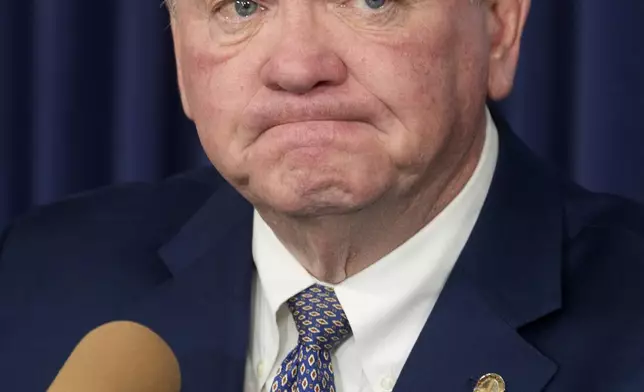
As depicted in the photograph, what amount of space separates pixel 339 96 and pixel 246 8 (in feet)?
0.59

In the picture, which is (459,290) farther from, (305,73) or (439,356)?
(305,73)

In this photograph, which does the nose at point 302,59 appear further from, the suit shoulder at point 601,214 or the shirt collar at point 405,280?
the suit shoulder at point 601,214

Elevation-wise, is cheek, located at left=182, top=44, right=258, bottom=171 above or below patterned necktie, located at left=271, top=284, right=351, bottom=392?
above

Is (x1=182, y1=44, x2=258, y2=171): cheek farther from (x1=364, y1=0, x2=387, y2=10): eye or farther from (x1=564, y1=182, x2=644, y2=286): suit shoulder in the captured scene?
(x1=564, y1=182, x2=644, y2=286): suit shoulder

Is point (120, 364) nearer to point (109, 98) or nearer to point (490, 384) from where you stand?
point (490, 384)

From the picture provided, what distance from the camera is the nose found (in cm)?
114

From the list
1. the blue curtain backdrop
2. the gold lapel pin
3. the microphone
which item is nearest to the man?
the gold lapel pin

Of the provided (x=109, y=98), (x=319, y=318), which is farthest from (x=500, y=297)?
(x=109, y=98)

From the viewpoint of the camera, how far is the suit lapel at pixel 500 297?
1.24 meters

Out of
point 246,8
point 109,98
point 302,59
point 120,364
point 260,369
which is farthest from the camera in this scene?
point 109,98

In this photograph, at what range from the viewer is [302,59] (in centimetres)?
114

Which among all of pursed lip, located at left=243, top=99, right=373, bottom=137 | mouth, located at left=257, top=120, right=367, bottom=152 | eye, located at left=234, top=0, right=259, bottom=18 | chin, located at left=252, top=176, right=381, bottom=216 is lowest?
chin, located at left=252, top=176, right=381, bottom=216

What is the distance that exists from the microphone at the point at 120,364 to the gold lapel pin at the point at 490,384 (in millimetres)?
390

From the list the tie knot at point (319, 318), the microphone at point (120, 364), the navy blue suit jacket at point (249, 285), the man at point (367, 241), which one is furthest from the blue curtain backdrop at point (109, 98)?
the microphone at point (120, 364)
